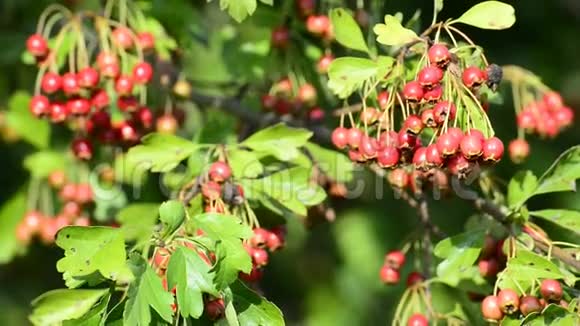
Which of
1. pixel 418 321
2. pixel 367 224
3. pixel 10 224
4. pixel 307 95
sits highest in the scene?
pixel 307 95

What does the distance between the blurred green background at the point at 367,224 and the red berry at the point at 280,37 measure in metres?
1.32

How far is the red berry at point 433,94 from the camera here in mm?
2293

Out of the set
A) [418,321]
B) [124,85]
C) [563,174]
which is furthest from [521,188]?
[124,85]

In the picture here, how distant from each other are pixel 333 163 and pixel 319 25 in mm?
436

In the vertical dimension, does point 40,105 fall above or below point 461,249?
above

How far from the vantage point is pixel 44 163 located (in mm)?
3686

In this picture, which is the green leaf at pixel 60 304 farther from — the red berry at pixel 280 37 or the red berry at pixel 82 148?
the red berry at pixel 280 37

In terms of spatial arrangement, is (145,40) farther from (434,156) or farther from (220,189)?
(434,156)

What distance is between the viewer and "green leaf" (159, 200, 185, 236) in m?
2.31

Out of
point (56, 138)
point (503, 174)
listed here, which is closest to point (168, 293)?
point (56, 138)

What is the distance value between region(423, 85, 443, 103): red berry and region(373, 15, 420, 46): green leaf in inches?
5.8

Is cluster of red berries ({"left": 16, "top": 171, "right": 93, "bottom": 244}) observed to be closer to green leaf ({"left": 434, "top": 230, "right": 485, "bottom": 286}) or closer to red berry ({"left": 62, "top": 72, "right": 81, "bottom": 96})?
red berry ({"left": 62, "top": 72, "right": 81, "bottom": 96})

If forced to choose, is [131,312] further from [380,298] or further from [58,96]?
[380,298]

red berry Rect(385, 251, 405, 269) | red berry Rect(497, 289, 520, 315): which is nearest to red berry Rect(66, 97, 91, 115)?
red berry Rect(385, 251, 405, 269)
